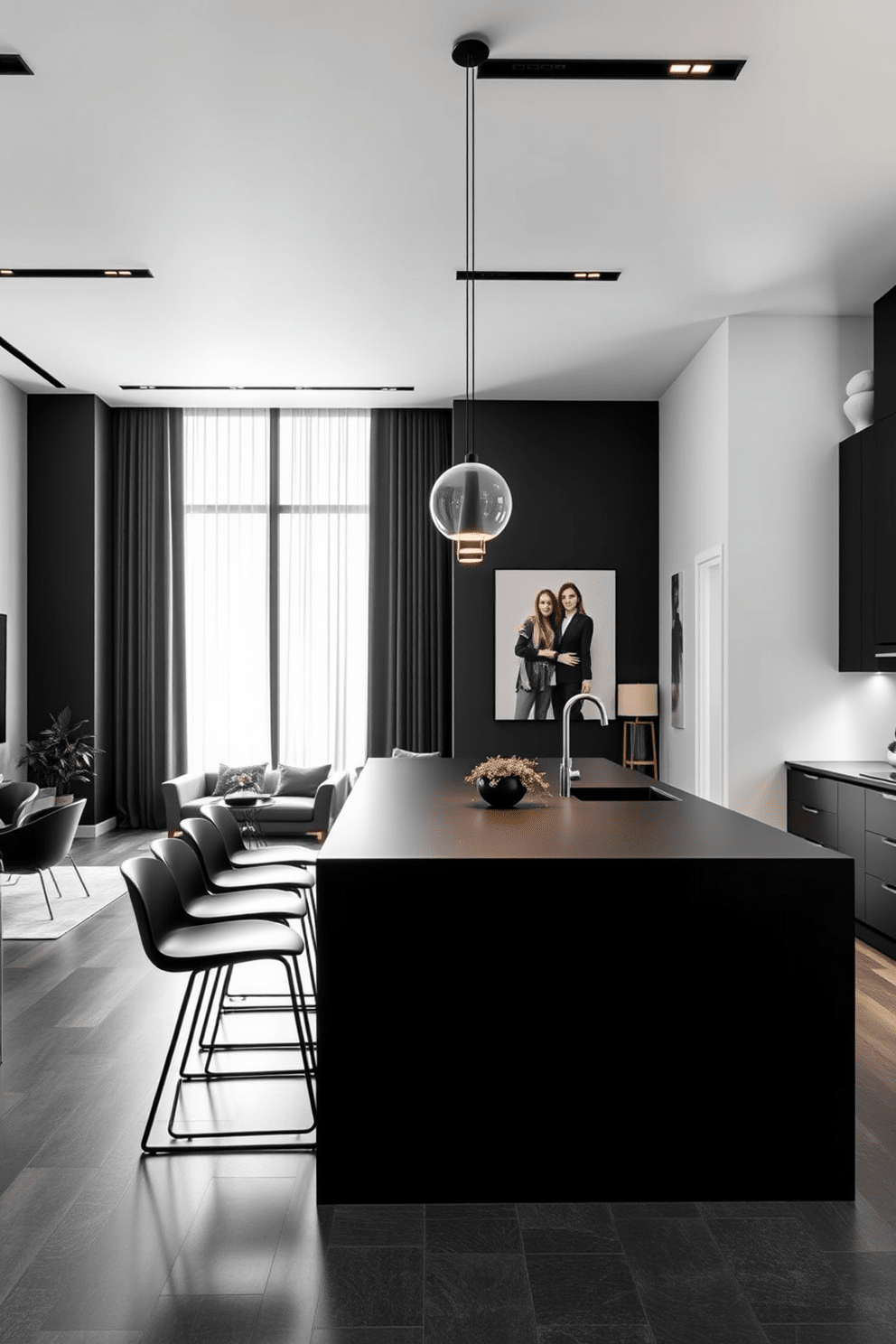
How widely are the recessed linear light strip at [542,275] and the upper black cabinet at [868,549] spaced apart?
1691 mm

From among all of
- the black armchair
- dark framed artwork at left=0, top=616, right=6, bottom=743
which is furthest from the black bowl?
dark framed artwork at left=0, top=616, right=6, bottom=743

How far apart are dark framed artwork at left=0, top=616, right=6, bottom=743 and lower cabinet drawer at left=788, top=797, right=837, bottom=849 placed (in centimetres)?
571

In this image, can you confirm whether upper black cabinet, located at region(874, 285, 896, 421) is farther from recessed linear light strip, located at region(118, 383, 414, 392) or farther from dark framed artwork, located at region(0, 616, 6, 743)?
dark framed artwork, located at region(0, 616, 6, 743)

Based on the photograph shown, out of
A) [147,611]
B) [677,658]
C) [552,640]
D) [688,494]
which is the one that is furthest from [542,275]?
[147,611]

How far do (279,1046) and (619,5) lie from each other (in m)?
3.64

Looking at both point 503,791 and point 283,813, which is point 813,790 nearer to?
point 503,791

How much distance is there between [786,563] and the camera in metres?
6.28

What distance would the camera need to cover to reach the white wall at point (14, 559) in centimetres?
807

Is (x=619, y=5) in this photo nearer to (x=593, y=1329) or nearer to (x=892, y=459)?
(x=892, y=459)

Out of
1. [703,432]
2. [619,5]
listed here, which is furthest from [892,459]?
[619,5]

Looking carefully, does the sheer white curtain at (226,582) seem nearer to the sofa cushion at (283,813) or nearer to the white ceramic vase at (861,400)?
the sofa cushion at (283,813)

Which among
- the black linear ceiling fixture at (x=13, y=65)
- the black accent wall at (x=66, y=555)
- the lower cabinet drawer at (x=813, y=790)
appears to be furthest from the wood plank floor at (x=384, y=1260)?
the black accent wall at (x=66, y=555)

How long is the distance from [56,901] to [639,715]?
4.35m

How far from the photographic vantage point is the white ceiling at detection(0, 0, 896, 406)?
3.53 meters
